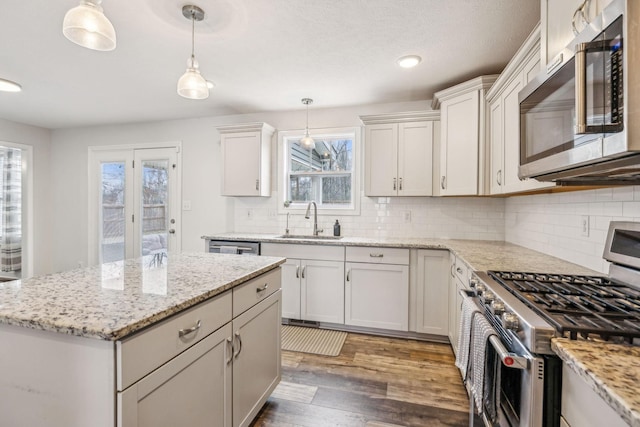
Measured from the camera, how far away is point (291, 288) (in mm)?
3195

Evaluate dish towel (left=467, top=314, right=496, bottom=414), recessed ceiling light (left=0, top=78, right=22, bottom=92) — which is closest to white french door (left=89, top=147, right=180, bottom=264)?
recessed ceiling light (left=0, top=78, right=22, bottom=92)

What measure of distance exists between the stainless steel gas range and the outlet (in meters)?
0.27

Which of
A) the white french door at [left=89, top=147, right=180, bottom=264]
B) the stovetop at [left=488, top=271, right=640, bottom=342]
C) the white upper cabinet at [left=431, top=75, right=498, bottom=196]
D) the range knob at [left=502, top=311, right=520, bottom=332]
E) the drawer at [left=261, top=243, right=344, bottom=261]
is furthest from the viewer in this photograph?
the white french door at [left=89, top=147, right=180, bottom=264]

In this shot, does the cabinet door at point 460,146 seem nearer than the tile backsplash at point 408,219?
Yes

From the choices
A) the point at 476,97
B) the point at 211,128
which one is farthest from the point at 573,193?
the point at 211,128

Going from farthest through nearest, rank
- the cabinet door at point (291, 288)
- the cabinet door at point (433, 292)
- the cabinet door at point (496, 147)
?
the cabinet door at point (291, 288), the cabinet door at point (433, 292), the cabinet door at point (496, 147)

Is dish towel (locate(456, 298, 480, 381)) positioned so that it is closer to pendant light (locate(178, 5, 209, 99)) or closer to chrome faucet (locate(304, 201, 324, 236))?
pendant light (locate(178, 5, 209, 99))

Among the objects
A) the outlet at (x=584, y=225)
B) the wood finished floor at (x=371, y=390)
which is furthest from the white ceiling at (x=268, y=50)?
the wood finished floor at (x=371, y=390)

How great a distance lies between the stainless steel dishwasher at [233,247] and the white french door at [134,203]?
1119 mm

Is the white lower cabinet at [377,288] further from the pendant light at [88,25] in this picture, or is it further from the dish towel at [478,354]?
the pendant light at [88,25]

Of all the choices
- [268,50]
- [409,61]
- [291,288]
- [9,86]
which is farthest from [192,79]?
[9,86]

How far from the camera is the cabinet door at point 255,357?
4.93 feet

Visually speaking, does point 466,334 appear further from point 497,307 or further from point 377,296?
point 377,296

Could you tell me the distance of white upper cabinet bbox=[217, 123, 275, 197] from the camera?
3.60 metres
